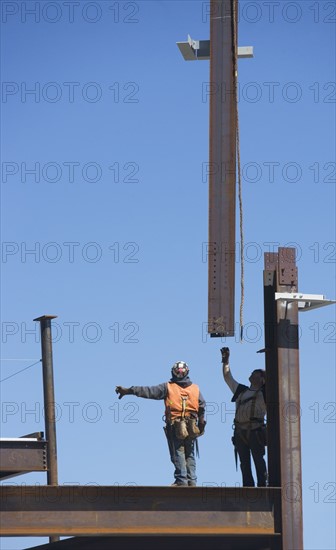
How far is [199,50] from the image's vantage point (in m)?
21.5

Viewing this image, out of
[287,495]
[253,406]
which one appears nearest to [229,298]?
[253,406]

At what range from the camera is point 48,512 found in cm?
1767

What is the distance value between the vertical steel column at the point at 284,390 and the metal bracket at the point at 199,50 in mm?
3951

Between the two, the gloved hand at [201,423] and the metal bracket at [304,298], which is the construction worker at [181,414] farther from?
the metal bracket at [304,298]

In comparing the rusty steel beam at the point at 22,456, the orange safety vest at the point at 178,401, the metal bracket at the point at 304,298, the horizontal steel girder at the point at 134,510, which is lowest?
the horizontal steel girder at the point at 134,510

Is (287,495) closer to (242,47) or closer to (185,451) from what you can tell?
(185,451)

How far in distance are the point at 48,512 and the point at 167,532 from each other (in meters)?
1.55

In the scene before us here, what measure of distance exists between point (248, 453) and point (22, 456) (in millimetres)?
3383

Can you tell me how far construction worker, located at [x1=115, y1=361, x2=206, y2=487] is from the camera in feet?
61.0

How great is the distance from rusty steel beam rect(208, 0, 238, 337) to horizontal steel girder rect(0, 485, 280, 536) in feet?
9.30

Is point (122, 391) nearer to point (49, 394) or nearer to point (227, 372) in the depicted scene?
point (227, 372)

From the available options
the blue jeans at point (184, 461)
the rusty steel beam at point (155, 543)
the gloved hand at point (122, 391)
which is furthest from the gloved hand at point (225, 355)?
the rusty steel beam at point (155, 543)

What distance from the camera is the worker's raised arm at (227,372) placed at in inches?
758

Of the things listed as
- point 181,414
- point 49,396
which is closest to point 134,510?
point 181,414
